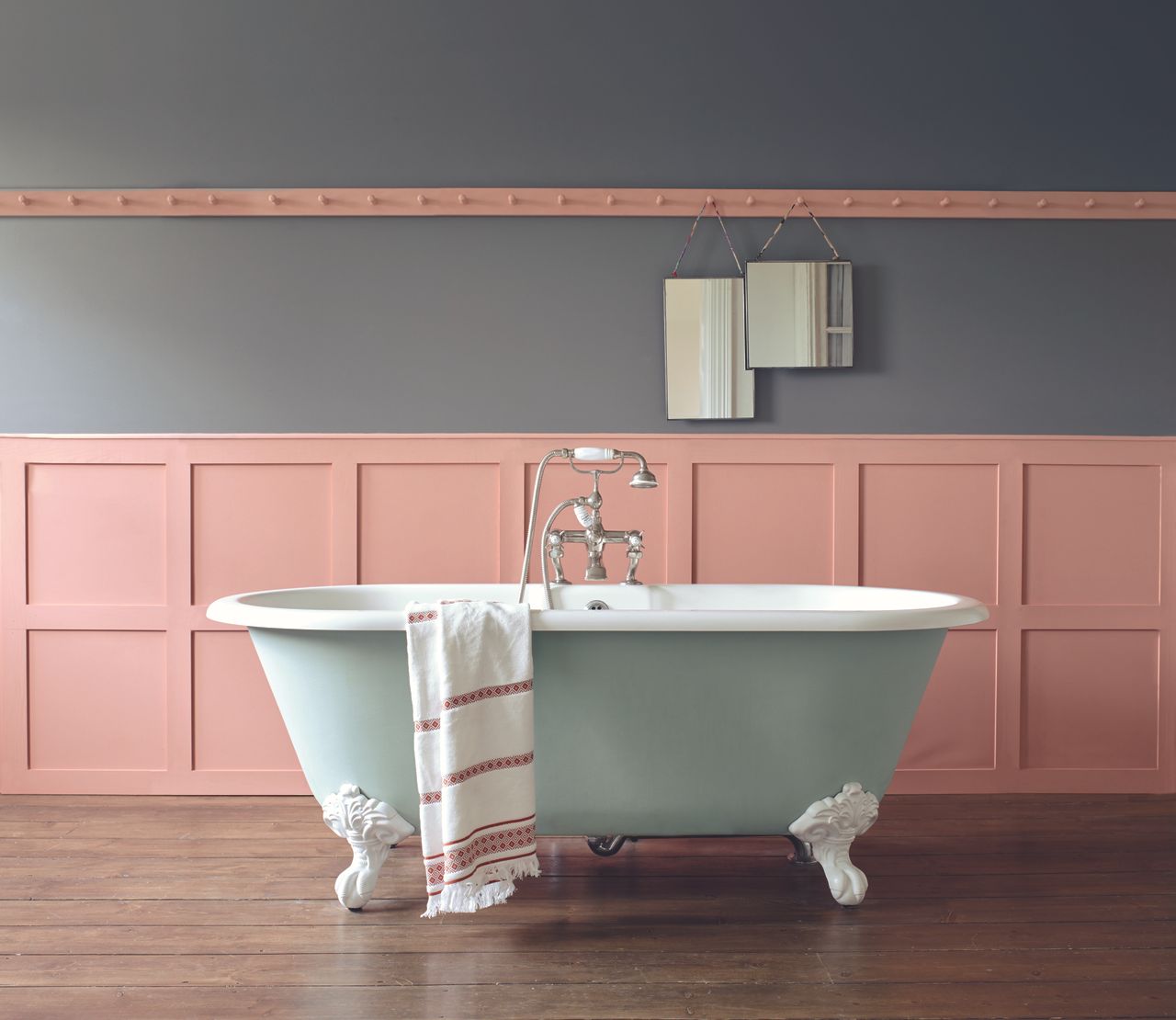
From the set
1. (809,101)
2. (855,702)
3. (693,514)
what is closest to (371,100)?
(809,101)

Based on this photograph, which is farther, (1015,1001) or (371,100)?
(371,100)

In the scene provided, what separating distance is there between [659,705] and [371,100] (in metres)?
2.12

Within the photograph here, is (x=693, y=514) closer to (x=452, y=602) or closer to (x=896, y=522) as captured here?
(x=896, y=522)

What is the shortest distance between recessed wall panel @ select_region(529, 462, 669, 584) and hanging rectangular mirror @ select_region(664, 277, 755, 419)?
23 centimetres

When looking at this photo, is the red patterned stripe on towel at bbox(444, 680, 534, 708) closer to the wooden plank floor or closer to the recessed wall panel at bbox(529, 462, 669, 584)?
the wooden plank floor

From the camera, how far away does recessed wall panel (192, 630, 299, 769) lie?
9.02 feet

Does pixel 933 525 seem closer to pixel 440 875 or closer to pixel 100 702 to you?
pixel 440 875

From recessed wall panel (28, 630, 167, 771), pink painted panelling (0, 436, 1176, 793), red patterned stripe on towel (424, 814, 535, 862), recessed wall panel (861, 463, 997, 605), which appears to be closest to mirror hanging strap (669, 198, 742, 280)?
pink painted panelling (0, 436, 1176, 793)

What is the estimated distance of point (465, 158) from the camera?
2.81 m

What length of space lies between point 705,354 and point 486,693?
145cm

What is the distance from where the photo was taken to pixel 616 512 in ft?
9.04

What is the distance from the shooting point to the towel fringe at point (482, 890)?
5.49 feet

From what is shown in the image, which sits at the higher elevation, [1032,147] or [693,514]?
[1032,147]

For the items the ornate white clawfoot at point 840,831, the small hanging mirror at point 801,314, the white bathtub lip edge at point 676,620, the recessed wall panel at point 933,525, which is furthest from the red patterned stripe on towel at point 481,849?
the small hanging mirror at point 801,314
